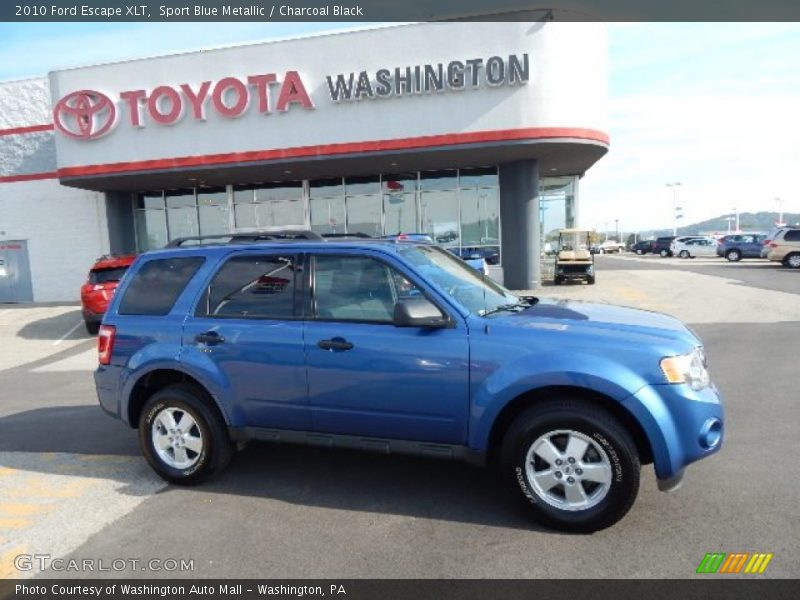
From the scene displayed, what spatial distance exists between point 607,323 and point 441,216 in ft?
47.9

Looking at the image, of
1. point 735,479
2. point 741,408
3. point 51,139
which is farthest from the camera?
point 51,139

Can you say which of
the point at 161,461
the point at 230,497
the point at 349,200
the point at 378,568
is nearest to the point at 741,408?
the point at 378,568

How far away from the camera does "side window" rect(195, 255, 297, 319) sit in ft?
13.1

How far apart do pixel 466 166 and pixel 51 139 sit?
48.1 feet

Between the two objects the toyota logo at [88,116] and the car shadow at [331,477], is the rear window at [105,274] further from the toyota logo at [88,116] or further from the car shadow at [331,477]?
the car shadow at [331,477]

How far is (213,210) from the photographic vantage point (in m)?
19.7

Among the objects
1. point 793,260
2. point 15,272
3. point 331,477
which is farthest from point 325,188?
point 793,260

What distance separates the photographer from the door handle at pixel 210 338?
13.1 ft

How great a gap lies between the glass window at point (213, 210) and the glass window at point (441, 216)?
7238mm

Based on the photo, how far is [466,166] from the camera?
17.4m

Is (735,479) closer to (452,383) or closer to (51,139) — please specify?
(452,383)

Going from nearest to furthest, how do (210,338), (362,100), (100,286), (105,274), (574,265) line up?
(210,338), (100,286), (105,274), (362,100), (574,265)

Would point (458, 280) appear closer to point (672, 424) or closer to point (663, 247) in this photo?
point (672, 424)
